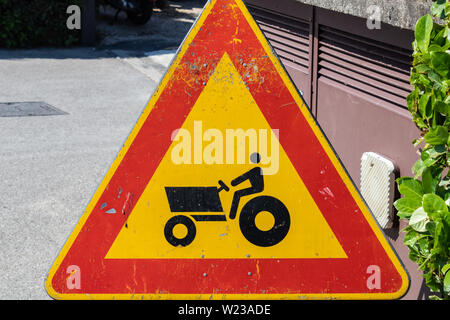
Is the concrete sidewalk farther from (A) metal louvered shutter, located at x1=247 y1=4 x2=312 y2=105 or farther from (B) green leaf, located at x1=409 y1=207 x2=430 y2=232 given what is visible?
(B) green leaf, located at x1=409 y1=207 x2=430 y2=232

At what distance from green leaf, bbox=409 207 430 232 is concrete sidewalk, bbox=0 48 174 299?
8.11 feet

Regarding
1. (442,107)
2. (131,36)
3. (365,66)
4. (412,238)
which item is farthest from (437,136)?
(131,36)

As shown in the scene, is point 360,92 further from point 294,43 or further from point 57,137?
point 57,137

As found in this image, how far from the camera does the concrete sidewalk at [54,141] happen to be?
621 cm

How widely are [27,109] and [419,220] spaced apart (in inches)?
366

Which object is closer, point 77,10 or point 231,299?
point 231,299

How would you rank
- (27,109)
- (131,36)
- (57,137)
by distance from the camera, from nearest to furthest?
1. (57,137)
2. (27,109)
3. (131,36)

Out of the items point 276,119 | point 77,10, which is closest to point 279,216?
point 276,119

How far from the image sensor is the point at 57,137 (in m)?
9.54

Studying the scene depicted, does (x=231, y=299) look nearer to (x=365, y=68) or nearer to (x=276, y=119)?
(x=276, y=119)

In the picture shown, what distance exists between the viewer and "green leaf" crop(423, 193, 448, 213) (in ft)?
7.36

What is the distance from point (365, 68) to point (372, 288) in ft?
6.05

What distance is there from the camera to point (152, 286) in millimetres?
2244

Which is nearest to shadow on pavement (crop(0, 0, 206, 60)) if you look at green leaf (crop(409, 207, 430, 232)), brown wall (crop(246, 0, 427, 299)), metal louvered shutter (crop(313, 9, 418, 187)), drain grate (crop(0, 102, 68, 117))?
drain grate (crop(0, 102, 68, 117))
